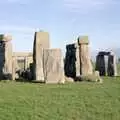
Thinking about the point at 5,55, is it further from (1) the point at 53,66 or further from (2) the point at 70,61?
(1) the point at 53,66

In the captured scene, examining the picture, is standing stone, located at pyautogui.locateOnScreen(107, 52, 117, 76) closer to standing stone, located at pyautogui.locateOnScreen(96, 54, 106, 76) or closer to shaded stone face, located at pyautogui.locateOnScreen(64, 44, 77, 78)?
standing stone, located at pyautogui.locateOnScreen(96, 54, 106, 76)

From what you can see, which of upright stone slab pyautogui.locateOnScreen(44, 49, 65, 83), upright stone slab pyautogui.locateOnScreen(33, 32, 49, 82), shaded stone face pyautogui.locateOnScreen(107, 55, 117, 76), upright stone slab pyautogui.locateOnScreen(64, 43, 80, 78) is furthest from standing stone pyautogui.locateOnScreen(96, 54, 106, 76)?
upright stone slab pyautogui.locateOnScreen(44, 49, 65, 83)

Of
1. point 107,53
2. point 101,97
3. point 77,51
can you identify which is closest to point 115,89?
point 101,97

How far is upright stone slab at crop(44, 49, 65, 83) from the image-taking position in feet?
68.2

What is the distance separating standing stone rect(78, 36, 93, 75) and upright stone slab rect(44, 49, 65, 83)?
5.12 m

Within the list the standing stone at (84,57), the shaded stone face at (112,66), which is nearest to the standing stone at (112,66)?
the shaded stone face at (112,66)

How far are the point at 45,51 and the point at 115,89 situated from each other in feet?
16.0

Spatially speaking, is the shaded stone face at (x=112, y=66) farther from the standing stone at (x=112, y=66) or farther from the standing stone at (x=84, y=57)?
the standing stone at (x=84, y=57)

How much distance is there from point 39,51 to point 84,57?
4.27 meters

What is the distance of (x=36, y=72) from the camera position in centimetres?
2295

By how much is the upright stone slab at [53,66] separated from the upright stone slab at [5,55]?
5021 millimetres

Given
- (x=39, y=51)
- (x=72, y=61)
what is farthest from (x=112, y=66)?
(x=39, y=51)

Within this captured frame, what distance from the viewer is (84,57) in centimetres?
2667

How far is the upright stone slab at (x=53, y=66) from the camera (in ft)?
68.2
